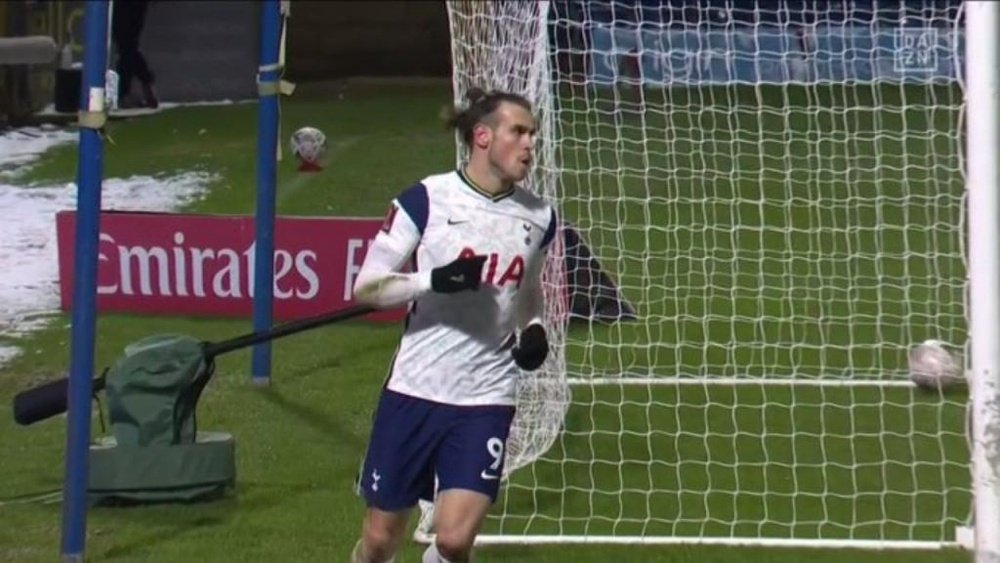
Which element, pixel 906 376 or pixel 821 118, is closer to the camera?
pixel 906 376

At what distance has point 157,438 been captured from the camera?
7.77 metres

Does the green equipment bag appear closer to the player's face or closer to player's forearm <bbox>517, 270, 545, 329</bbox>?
player's forearm <bbox>517, 270, 545, 329</bbox>

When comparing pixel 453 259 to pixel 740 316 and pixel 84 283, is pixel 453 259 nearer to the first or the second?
pixel 84 283

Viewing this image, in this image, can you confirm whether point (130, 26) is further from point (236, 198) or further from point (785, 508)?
point (785, 508)

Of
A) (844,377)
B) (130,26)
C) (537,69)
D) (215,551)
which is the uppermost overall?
(130,26)

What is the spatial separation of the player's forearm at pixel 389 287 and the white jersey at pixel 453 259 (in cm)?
2

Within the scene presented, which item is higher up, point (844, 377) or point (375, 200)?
point (375, 200)

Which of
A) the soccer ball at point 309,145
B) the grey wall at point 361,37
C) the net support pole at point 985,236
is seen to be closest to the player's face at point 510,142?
the net support pole at point 985,236

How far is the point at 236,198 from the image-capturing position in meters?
16.4

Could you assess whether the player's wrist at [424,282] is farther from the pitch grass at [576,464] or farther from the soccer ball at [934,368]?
the soccer ball at [934,368]

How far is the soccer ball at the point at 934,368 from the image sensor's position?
9469 mm

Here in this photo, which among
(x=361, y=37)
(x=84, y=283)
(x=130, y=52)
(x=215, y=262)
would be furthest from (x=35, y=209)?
(x=361, y=37)

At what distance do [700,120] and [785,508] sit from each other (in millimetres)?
7499

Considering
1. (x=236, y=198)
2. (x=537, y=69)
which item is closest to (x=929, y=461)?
(x=537, y=69)
